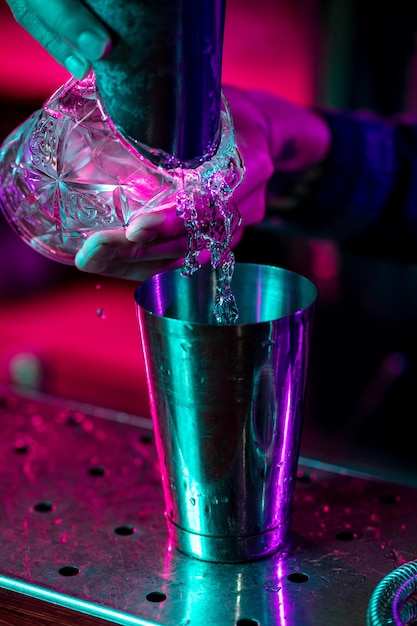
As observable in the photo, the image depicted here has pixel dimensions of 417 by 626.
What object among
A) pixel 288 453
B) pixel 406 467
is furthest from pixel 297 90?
pixel 288 453

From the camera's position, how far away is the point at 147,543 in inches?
27.2

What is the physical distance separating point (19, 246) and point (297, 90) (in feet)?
3.00

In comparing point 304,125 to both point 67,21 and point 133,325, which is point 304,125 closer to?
point 67,21

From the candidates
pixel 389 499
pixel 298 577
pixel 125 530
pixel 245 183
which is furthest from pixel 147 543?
pixel 245 183

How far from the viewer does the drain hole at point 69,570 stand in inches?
25.3

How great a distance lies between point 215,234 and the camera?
2.27 ft

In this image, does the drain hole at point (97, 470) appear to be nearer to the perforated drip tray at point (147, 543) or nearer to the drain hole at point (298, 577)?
the perforated drip tray at point (147, 543)

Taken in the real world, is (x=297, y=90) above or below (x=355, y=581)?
above

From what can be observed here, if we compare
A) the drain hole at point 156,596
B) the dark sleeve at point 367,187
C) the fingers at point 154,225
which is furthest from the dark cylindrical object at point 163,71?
the dark sleeve at point 367,187

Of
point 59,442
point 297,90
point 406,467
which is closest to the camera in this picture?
point 59,442

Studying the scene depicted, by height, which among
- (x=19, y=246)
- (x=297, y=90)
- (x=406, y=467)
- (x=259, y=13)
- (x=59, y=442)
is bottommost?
(x=406, y=467)

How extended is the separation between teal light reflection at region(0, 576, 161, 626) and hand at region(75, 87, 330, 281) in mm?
267

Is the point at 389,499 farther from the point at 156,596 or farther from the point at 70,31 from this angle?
the point at 70,31

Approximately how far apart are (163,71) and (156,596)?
15.0 inches
